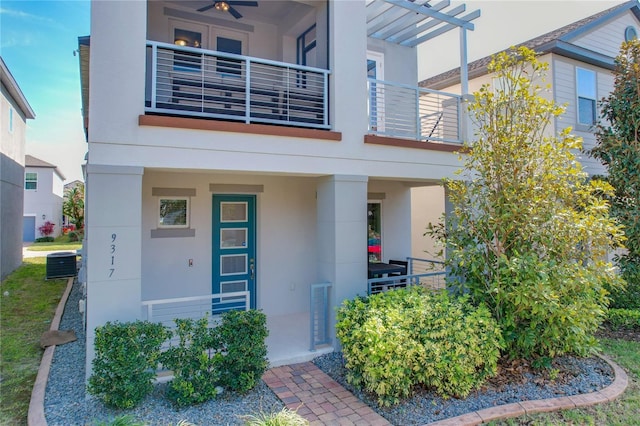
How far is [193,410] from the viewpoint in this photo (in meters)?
4.66

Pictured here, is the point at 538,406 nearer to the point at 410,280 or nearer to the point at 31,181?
the point at 410,280

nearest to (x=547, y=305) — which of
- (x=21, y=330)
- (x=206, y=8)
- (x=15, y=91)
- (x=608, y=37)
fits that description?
(x=206, y=8)

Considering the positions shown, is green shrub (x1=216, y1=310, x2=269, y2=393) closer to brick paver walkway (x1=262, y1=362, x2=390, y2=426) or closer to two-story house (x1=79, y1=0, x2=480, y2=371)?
brick paver walkway (x1=262, y1=362, x2=390, y2=426)

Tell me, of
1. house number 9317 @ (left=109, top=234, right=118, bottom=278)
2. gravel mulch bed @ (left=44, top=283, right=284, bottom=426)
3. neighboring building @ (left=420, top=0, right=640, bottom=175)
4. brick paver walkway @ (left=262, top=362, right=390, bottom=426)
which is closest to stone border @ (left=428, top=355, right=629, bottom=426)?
brick paver walkway @ (left=262, top=362, right=390, bottom=426)

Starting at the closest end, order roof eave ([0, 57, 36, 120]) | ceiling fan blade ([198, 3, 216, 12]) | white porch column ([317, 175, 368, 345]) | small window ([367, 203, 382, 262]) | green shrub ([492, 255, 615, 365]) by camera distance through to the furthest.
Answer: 1. green shrub ([492, 255, 615, 365])
2. white porch column ([317, 175, 368, 345])
3. ceiling fan blade ([198, 3, 216, 12])
4. small window ([367, 203, 382, 262])
5. roof eave ([0, 57, 36, 120])

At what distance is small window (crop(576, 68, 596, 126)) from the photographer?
40.9 ft

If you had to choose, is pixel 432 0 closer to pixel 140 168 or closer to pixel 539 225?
pixel 539 225

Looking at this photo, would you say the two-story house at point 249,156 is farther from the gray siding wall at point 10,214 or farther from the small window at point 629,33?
the small window at point 629,33

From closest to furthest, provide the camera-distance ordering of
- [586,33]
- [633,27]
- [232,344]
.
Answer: [232,344]
[586,33]
[633,27]

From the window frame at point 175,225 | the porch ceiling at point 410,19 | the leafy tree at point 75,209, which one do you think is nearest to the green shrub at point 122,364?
the window frame at point 175,225

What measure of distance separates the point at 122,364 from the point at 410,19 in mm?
8660

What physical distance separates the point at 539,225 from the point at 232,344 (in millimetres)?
4459

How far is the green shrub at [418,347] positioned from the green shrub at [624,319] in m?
4.28

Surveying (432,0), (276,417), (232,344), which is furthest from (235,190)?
(432,0)
